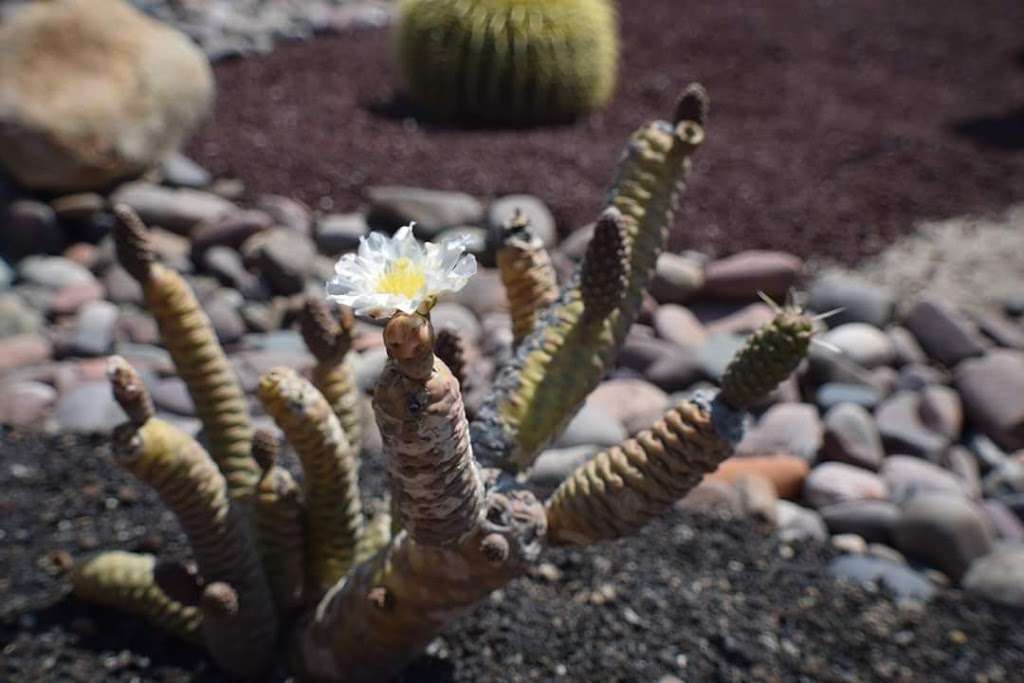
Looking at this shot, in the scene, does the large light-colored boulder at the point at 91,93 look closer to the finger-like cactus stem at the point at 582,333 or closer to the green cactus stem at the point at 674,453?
the finger-like cactus stem at the point at 582,333

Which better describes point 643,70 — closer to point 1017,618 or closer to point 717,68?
point 717,68

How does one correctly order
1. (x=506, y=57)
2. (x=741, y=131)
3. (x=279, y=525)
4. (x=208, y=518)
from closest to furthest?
(x=208, y=518)
(x=279, y=525)
(x=506, y=57)
(x=741, y=131)

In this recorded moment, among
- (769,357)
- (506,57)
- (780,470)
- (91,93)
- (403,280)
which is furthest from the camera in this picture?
(506,57)

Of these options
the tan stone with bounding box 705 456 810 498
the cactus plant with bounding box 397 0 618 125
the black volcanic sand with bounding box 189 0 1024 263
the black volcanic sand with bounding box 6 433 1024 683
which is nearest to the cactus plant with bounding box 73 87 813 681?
the black volcanic sand with bounding box 6 433 1024 683

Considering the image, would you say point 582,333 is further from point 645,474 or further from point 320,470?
point 320,470

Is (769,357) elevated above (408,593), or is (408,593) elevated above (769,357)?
(769,357)

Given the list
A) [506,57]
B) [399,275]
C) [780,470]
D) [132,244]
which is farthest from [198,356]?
[506,57]

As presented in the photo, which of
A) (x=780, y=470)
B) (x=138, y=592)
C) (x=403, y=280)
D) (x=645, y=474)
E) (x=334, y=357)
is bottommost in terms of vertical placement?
(x=780, y=470)
